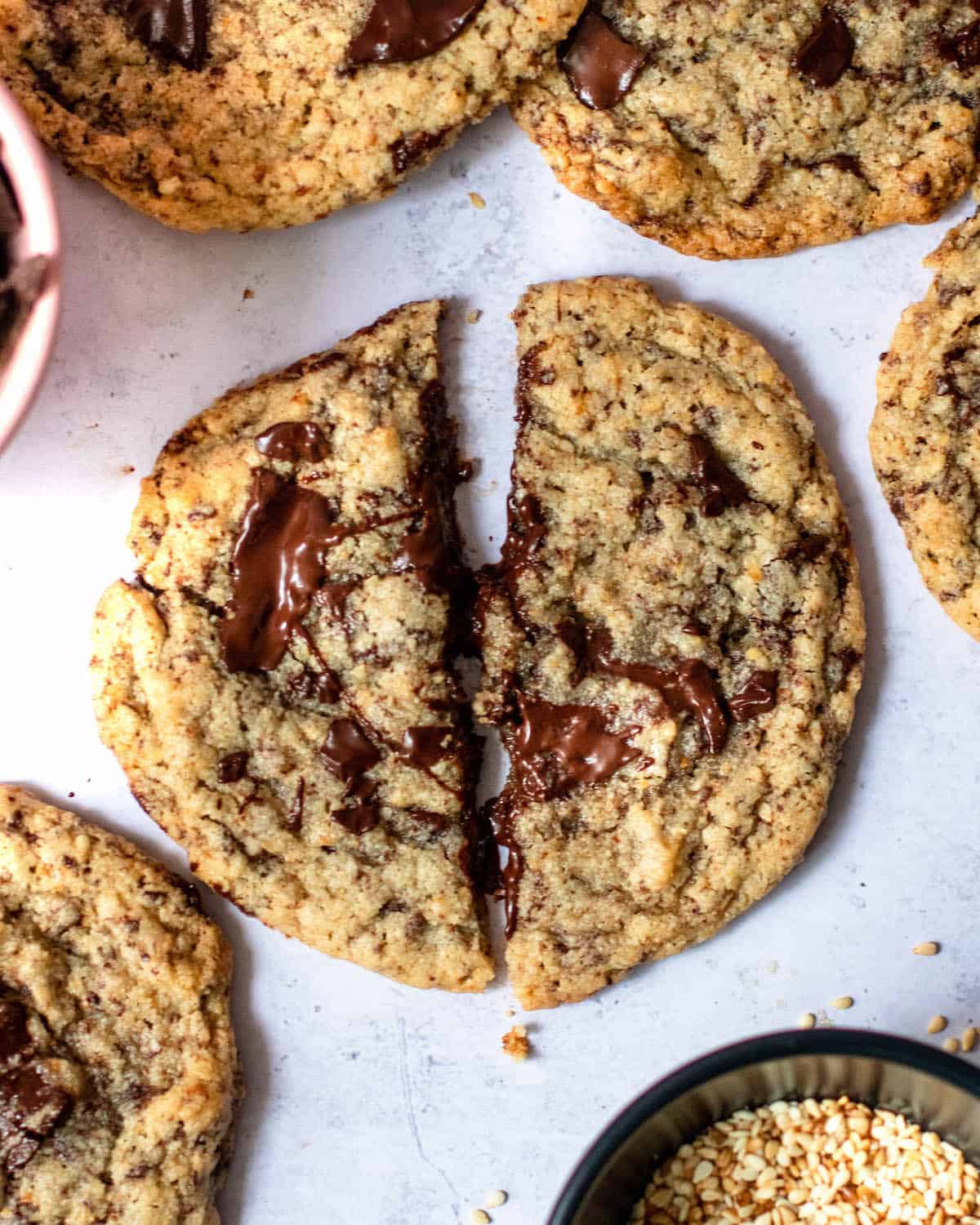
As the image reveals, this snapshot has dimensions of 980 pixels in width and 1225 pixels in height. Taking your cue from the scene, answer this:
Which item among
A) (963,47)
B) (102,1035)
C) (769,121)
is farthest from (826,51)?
(102,1035)

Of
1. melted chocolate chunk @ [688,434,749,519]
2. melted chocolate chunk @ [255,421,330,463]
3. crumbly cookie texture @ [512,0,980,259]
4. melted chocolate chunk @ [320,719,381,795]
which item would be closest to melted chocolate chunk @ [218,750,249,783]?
melted chocolate chunk @ [320,719,381,795]

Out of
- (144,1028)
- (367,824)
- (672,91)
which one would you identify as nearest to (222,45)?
(672,91)

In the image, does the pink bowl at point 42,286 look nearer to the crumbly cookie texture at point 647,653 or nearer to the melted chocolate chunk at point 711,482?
the crumbly cookie texture at point 647,653

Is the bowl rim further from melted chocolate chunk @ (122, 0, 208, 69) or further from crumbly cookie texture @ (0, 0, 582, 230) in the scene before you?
melted chocolate chunk @ (122, 0, 208, 69)

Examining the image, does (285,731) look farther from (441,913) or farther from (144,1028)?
(144,1028)

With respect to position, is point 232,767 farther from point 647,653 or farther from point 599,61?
point 599,61

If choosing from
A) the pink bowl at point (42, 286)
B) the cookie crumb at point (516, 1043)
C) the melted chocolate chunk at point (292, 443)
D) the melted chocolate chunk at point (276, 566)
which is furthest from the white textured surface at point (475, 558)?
the pink bowl at point (42, 286)
